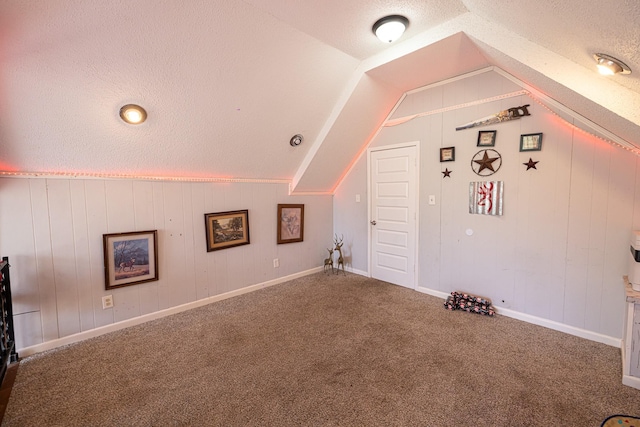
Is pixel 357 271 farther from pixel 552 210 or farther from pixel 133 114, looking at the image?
pixel 133 114

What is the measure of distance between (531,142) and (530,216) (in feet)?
2.35

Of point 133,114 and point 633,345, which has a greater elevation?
point 133,114

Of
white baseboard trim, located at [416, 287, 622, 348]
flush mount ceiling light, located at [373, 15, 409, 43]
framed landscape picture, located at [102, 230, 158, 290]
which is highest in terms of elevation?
flush mount ceiling light, located at [373, 15, 409, 43]

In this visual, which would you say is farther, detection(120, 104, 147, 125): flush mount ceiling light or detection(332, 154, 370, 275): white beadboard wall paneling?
detection(332, 154, 370, 275): white beadboard wall paneling

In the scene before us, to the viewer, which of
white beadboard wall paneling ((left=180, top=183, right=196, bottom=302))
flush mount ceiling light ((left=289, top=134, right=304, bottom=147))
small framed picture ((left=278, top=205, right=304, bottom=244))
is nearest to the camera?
white beadboard wall paneling ((left=180, top=183, right=196, bottom=302))

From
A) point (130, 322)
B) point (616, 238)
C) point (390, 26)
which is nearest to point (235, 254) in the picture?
point (130, 322)

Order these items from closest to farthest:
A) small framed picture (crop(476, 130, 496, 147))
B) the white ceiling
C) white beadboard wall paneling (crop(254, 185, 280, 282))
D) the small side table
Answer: the white ceiling → the small side table → small framed picture (crop(476, 130, 496, 147)) → white beadboard wall paneling (crop(254, 185, 280, 282))

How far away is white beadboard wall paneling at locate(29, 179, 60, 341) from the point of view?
7.39 feet

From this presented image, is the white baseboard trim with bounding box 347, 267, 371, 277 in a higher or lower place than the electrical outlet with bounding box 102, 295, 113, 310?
lower

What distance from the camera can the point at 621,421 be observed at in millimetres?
1504

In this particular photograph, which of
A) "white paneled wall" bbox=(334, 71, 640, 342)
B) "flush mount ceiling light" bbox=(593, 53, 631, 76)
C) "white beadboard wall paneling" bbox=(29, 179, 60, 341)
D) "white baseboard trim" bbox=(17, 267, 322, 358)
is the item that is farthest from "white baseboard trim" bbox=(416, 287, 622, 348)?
"white beadboard wall paneling" bbox=(29, 179, 60, 341)

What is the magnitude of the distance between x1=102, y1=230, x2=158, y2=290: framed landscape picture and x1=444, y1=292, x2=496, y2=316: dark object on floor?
3225 mm

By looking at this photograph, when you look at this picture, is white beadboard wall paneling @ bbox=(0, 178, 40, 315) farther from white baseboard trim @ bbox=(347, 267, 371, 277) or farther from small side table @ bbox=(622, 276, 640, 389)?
small side table @ bbox=(622, 276, 640, 389)

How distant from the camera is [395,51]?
259 centimetres
